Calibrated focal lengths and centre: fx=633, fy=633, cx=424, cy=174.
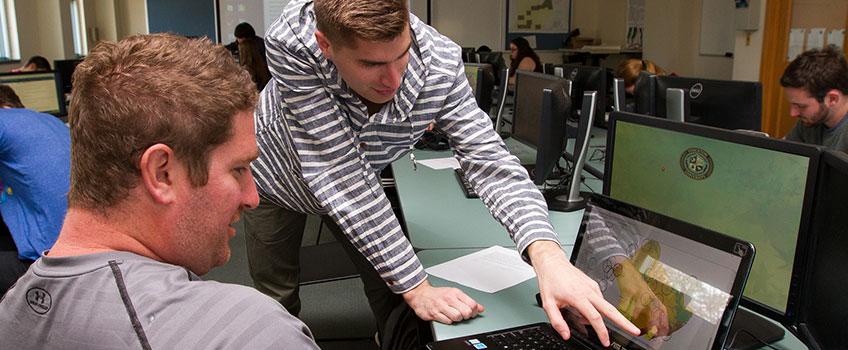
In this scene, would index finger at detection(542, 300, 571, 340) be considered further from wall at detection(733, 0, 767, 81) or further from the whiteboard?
the whiteboard

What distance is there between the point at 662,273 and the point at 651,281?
0.03 metres

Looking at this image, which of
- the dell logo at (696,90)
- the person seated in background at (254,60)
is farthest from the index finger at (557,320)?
the person seated in background at (254,60)

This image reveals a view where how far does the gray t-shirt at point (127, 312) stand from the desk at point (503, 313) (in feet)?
1.95

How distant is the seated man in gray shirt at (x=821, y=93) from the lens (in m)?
2.56

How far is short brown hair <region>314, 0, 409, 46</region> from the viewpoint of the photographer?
117 centimetres

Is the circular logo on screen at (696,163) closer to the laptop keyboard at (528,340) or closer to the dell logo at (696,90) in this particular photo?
the laptop keyboard at (528,340)

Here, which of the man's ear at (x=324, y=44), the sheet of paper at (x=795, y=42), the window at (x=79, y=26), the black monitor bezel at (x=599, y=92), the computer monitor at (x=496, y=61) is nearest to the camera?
the man's ear at (x=324, y=44)

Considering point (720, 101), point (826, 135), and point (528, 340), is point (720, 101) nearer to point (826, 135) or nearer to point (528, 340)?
point (826, 135)

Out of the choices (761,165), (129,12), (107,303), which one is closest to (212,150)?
(107,303)

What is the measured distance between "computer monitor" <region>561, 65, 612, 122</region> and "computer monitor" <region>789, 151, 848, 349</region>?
204cm

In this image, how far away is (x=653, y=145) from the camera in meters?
1.27

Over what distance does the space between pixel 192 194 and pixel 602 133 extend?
3234 mm

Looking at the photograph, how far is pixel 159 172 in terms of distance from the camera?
67 centimetres

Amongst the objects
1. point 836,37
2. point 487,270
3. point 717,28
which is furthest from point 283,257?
point 717,28
